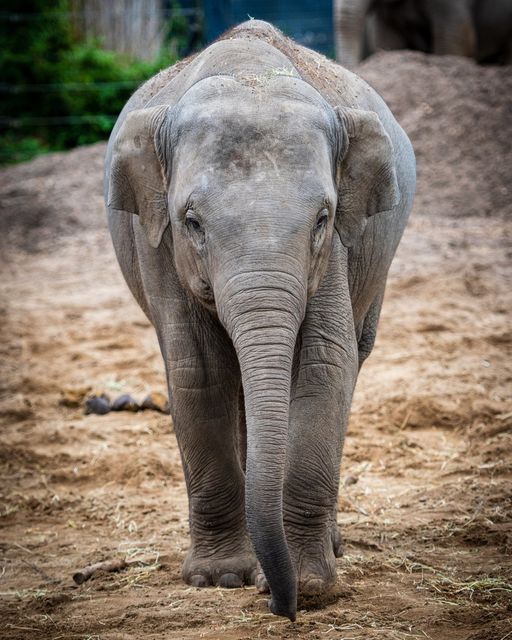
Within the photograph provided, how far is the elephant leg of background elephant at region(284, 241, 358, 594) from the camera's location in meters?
4.80

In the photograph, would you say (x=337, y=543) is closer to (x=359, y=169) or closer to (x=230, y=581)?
(x=230, y=581)

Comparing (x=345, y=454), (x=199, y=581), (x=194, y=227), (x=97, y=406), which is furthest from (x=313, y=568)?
(x=97, y=406)

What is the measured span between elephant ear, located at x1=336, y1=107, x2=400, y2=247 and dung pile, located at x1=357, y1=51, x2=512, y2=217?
28.0 feet

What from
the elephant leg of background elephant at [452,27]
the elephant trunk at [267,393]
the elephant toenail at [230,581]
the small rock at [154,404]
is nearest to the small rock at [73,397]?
the small rock at [154,404]

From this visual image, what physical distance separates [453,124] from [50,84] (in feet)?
22.6

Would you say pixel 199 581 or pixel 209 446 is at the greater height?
pixel 209 446

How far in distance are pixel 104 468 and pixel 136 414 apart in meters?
1.04

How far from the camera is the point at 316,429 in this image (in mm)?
4812

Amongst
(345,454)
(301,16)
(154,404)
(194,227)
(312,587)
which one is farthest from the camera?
(301,16)

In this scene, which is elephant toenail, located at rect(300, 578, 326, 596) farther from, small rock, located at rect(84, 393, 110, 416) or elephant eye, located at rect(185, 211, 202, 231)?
small rock, located at rect(84, 393, 110, 416)

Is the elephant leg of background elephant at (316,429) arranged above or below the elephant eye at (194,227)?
below

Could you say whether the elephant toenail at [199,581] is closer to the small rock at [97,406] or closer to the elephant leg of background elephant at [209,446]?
the elephant leg of background elephant at [209,446]

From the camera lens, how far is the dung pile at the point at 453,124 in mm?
13562

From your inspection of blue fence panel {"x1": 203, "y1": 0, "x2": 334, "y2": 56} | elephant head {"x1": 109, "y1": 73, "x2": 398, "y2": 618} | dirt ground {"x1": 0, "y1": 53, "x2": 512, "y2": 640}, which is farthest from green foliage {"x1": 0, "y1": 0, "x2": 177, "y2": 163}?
elephant head {"x1": 109, "y1": 73, "x2": 398, "y2": 618}
